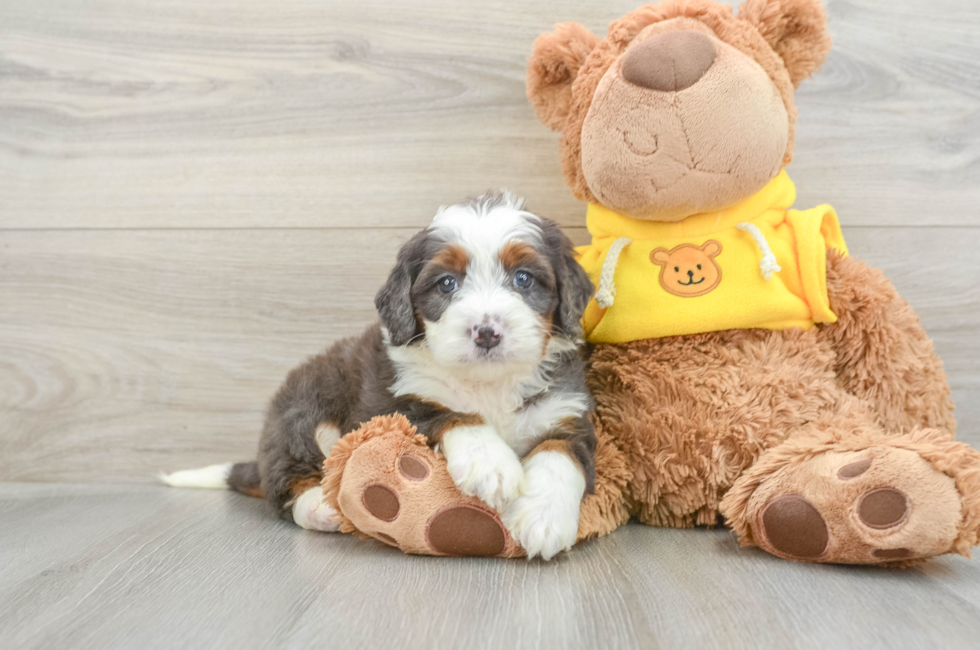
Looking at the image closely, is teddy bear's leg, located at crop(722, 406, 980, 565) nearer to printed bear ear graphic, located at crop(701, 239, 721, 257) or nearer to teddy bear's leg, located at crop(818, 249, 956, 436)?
teddy bear's leg, located at crop(818, 249, 956, 436)

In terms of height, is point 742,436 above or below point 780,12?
below

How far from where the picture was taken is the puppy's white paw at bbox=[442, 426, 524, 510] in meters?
1.56

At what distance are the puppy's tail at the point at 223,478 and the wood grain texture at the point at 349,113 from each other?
866 mm

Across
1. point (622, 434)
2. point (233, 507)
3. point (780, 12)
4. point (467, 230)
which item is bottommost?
point (233, 507)

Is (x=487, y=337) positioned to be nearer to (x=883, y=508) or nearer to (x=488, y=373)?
(x=488, y=373)

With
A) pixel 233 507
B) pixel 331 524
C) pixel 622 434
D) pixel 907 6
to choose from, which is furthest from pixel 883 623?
pixel 907 6

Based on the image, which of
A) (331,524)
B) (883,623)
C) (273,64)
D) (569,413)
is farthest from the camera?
(273,64)

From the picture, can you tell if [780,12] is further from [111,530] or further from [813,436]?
[111,530]

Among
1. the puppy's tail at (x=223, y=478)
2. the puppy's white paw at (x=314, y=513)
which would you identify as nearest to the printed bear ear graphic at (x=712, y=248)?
the puppy's white paw at (x=314, y=513)

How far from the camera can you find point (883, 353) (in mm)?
1910

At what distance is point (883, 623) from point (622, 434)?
79cm

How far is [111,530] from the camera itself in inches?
81.3

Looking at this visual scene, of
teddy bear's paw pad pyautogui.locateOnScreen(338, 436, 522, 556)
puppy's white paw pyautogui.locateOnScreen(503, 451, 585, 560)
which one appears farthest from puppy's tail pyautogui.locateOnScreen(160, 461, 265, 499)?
puppy's white paw pyautogui.locateOnScreen(503, 451, 585, 560)

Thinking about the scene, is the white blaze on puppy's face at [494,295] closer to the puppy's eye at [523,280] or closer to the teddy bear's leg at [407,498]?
the puppy's eye at [523,280]
